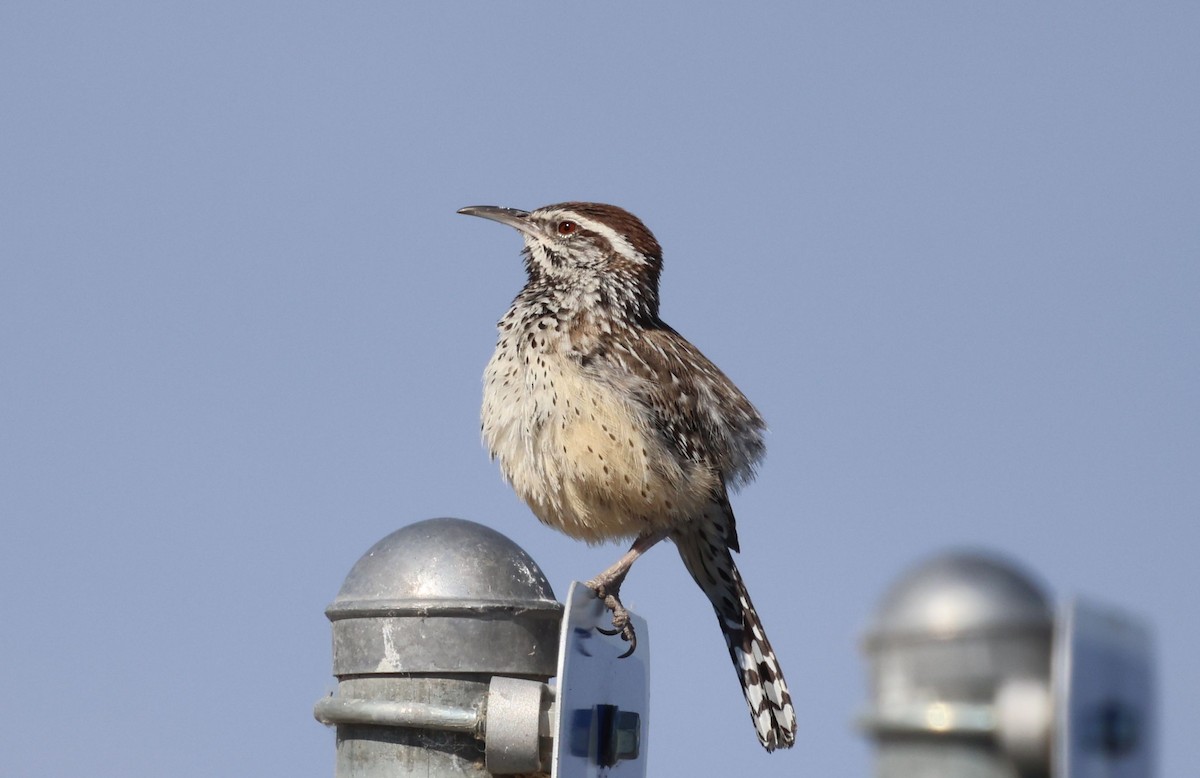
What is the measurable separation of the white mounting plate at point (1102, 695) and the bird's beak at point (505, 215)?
15.6ft

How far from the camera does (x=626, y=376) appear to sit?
5262 mm

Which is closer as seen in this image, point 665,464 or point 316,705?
point 316,705

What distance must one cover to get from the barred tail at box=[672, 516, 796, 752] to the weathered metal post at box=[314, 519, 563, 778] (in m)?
2.26

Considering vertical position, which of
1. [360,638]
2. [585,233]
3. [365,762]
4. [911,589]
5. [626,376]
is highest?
[585,233]

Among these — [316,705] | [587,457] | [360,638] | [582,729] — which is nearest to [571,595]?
[582,729]

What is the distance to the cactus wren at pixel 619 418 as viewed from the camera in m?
5.02

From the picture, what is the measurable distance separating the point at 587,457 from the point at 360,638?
1849 millimetres

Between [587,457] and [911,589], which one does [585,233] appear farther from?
[911,589]

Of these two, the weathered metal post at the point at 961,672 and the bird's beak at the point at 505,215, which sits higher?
the bird's beak at the point at 505,215

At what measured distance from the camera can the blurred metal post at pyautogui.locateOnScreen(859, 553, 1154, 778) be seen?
1.33 meters

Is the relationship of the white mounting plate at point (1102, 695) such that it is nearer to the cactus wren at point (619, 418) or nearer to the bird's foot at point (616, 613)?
the bird's foot at point (616, 613)

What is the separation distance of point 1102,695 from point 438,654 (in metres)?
1.97

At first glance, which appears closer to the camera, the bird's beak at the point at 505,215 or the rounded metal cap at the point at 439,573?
the rounded metal cap at the point at 439,573

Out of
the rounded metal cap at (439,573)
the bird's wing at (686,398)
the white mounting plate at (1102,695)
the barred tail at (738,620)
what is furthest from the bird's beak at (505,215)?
the white mounting plate at (1102,695)
